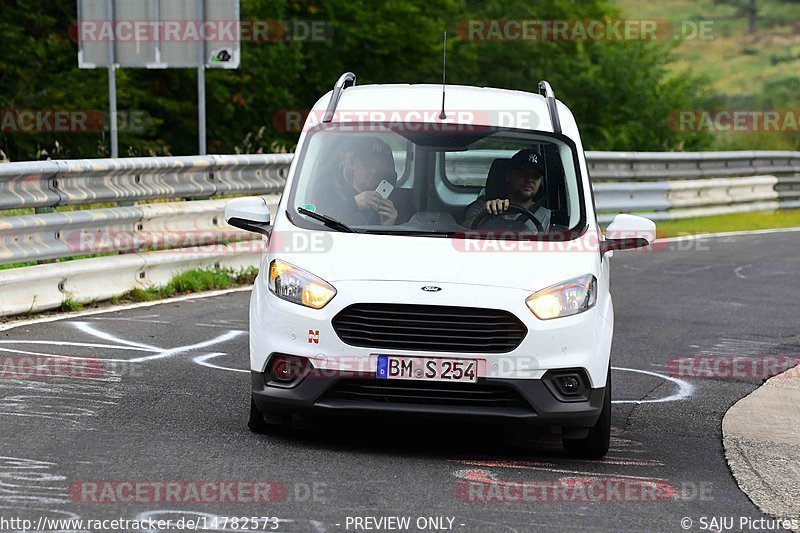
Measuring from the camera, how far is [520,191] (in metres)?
7.65

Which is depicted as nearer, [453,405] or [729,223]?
[453,405]

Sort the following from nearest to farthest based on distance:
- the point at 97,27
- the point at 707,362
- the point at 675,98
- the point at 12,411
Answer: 1. the point at 12,411
2. the point at 707,362
3. the point at 97,27
4. the point at 675,98

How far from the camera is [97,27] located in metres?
15.9

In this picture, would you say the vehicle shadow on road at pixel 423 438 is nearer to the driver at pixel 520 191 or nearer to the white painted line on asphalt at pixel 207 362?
the driver at pixel 520 191

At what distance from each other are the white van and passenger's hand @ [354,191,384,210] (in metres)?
0.01

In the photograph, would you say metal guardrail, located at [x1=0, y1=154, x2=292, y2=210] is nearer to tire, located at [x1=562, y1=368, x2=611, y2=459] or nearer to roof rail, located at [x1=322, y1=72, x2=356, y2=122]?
roof rail, located at [x1=322, y1=72, x2=356, y2=122]

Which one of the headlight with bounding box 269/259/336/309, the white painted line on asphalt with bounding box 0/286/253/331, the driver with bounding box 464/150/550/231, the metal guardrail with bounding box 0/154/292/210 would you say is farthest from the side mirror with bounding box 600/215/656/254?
the metal guardrail with bounding box 0/154/292/210

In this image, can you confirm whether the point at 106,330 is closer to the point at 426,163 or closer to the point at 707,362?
the point at 426,163

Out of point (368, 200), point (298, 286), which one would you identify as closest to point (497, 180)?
point (368, 200)

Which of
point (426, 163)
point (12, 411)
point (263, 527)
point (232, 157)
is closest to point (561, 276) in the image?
point (426, 163)

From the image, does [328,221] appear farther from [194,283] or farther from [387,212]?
A: [194,283]

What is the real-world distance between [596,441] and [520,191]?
1.49 meters

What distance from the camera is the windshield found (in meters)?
7.40

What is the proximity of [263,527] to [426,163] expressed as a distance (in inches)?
116
